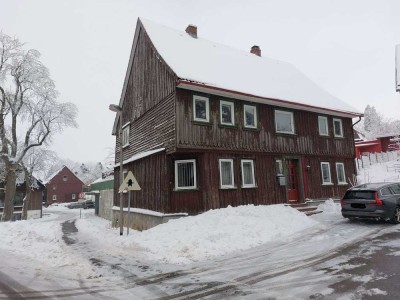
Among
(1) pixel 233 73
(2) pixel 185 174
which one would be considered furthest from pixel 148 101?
(2) pixel 185 174

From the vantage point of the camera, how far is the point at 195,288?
5918mm

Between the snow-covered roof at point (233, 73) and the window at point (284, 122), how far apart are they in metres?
0.70

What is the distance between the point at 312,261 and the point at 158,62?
12.2 meters

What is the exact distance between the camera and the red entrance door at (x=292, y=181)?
1702 centimetres

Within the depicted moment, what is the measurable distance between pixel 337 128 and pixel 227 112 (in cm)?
914

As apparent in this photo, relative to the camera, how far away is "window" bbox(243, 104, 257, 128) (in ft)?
51.5

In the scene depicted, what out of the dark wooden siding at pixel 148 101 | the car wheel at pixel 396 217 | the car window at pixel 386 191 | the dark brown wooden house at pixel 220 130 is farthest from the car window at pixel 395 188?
the dark wooden siding at pixel 148 101

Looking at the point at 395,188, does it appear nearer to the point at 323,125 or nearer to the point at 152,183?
the point at 323,125

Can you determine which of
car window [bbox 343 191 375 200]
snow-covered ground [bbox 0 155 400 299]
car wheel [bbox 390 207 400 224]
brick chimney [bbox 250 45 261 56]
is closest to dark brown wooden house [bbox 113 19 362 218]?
snow-covered ground [bbox 0 155 400 299]

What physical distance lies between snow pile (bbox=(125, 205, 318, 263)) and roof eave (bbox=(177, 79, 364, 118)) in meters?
5.50

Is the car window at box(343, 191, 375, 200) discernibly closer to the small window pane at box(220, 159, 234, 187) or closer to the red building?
the small window pane at box(220, 159, 234, 187)

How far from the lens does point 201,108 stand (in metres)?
14.3

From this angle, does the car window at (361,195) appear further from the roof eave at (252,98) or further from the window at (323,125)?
the window at (323,125)

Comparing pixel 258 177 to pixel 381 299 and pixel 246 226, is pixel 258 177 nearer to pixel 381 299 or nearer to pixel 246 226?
pixel 246 226
